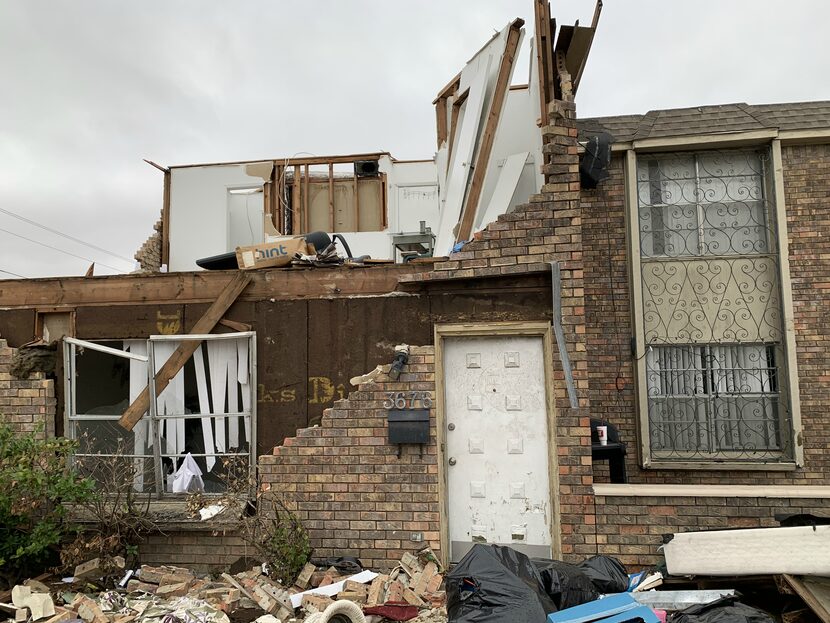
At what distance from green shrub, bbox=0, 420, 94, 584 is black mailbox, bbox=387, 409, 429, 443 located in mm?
2614

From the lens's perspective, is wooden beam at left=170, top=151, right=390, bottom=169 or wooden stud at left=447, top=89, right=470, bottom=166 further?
wooden beam at left=170, top=151, right=390, bottom=169

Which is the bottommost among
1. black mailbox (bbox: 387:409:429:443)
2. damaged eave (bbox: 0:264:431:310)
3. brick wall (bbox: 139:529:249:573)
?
brick wall (bbox: 139:529:249:573)

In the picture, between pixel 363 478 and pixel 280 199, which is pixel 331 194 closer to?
pixel 280 199

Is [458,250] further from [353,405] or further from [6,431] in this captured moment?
[6,431]

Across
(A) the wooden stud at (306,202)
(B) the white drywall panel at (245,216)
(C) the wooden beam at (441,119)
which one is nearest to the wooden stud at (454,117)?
(C) the wooden beam at (441,119)

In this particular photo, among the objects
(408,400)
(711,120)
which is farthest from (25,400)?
(711,120)

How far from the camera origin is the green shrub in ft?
15.2

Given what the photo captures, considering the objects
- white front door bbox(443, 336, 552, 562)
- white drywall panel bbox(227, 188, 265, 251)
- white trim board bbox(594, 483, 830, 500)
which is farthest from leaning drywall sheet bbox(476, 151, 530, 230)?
white drywall panel bbox(227, 188, 265, 251)

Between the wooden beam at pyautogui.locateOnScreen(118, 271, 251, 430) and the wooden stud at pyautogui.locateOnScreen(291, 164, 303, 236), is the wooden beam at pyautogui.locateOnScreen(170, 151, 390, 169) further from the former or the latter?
the wooden beam at pyautogui.locateOnScreen(118, 271, 251, 430)

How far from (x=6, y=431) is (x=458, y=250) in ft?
13.7

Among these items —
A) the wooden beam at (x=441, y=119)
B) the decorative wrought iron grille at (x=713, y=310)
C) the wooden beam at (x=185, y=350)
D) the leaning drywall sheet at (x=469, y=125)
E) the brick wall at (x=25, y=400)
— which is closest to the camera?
the wooden beam at (x=185, y=350)

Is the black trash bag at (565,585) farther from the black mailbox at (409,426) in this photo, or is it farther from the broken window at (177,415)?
the broken window at (177,415)

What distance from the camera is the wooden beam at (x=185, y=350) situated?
17.8 feet

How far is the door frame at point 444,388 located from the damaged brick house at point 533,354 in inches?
0.8
